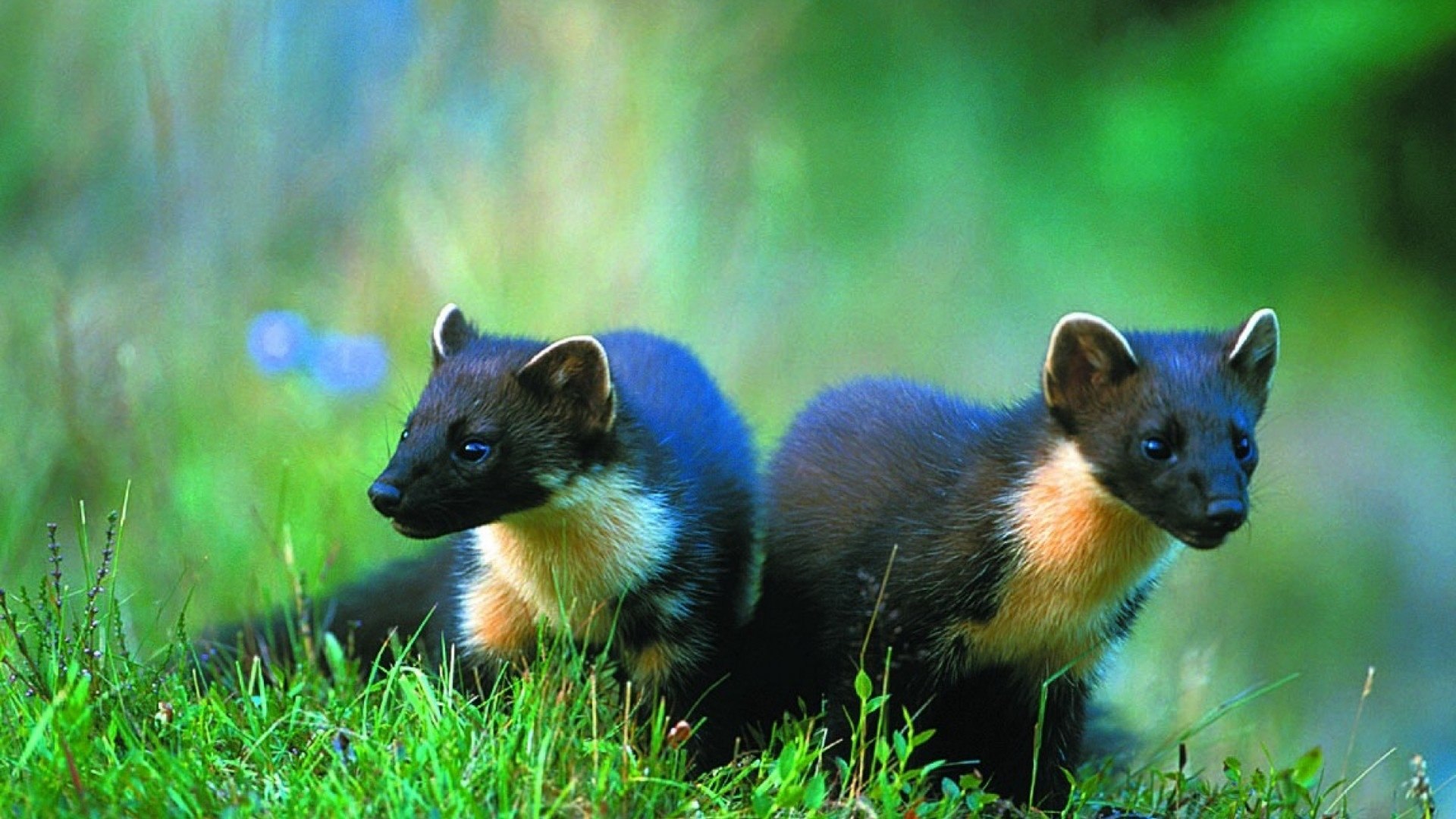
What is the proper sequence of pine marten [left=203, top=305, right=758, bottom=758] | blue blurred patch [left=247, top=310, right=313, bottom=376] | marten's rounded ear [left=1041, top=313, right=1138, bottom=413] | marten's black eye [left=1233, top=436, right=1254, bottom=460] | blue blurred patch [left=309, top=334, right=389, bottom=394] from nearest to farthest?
marten's black eye [left=1233, top=436, right=1254, bottom=460] → marten's rounded ear [left=1041, top=313, right=1138, bottom=413] → pine marten [left=203, top=305, right=758, bottom=758] → blue blurred patch [left=309, top=334, right=389, bottom=394] → blue blurred patch [left=247, top=310, right=313, bottom=376]

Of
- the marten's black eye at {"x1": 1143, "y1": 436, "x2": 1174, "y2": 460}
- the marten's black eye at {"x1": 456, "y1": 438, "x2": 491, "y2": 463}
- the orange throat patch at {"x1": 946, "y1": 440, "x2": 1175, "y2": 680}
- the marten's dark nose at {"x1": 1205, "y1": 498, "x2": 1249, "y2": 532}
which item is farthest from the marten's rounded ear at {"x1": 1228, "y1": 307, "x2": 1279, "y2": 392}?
the marten's black eye at {"x1": 456, "y1": 438, "x2": 491, "y2": 463}

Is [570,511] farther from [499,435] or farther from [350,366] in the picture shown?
[350,366]

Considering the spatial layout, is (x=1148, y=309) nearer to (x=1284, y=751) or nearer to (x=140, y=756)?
(x=1284, y=751)

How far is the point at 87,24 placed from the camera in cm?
980

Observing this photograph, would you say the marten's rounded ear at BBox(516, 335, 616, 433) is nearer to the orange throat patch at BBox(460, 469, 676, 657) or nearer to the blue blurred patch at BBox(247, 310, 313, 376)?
the orange throat patch at BBox(460, 469, 676, 657)

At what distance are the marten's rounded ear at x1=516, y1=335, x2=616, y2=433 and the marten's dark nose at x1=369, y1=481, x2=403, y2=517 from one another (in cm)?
65

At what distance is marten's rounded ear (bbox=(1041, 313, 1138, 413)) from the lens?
16.5 feet

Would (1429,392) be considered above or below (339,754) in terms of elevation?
above

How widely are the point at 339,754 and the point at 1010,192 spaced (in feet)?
17.3

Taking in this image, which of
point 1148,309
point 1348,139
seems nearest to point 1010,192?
point 1148,309

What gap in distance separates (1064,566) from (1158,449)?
1.80ft

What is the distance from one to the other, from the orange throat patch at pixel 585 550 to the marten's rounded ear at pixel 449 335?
0.63 metres

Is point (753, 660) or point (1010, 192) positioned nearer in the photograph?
point (753, 660)

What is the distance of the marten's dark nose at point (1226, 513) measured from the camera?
454 centimetres
